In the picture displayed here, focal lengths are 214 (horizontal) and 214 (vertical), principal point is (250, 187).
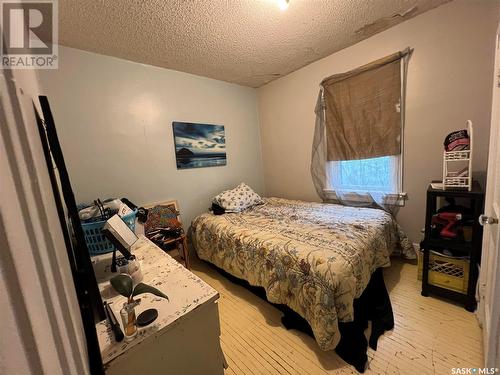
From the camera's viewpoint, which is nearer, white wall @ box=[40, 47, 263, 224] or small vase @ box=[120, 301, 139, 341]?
small vase @ box=[120, 301, 139, 341]

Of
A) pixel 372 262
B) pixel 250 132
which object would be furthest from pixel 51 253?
pixel 250 132

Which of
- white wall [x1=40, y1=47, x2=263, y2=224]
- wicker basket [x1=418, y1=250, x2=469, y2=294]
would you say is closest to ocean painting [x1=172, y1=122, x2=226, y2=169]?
white wall [x1=40, y1=47, x2=263, y2=224]

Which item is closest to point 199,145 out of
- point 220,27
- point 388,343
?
point 220,27

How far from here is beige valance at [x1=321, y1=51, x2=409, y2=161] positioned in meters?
2.23

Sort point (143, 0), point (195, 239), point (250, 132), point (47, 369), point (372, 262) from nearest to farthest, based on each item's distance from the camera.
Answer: point (47, 369) < point (143, 0) < point (372, 262) < point (195, 239) < point (250, 132)

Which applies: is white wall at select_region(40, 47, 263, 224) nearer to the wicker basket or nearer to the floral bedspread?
the floral bedspread

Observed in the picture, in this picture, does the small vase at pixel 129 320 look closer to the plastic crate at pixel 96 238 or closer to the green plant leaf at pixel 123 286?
the green plant leaf at pixel 123 286

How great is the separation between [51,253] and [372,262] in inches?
76.4

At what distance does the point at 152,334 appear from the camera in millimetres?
720

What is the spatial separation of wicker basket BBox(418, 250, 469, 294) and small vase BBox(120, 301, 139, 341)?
2.18 meters

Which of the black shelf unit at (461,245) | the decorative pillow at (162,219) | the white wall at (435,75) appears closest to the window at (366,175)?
the white wall at (435,75)

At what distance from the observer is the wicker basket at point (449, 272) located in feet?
5.40

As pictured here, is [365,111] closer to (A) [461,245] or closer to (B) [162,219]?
(A) [461,245]

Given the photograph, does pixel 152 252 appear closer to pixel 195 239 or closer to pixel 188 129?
pixel 195 239
